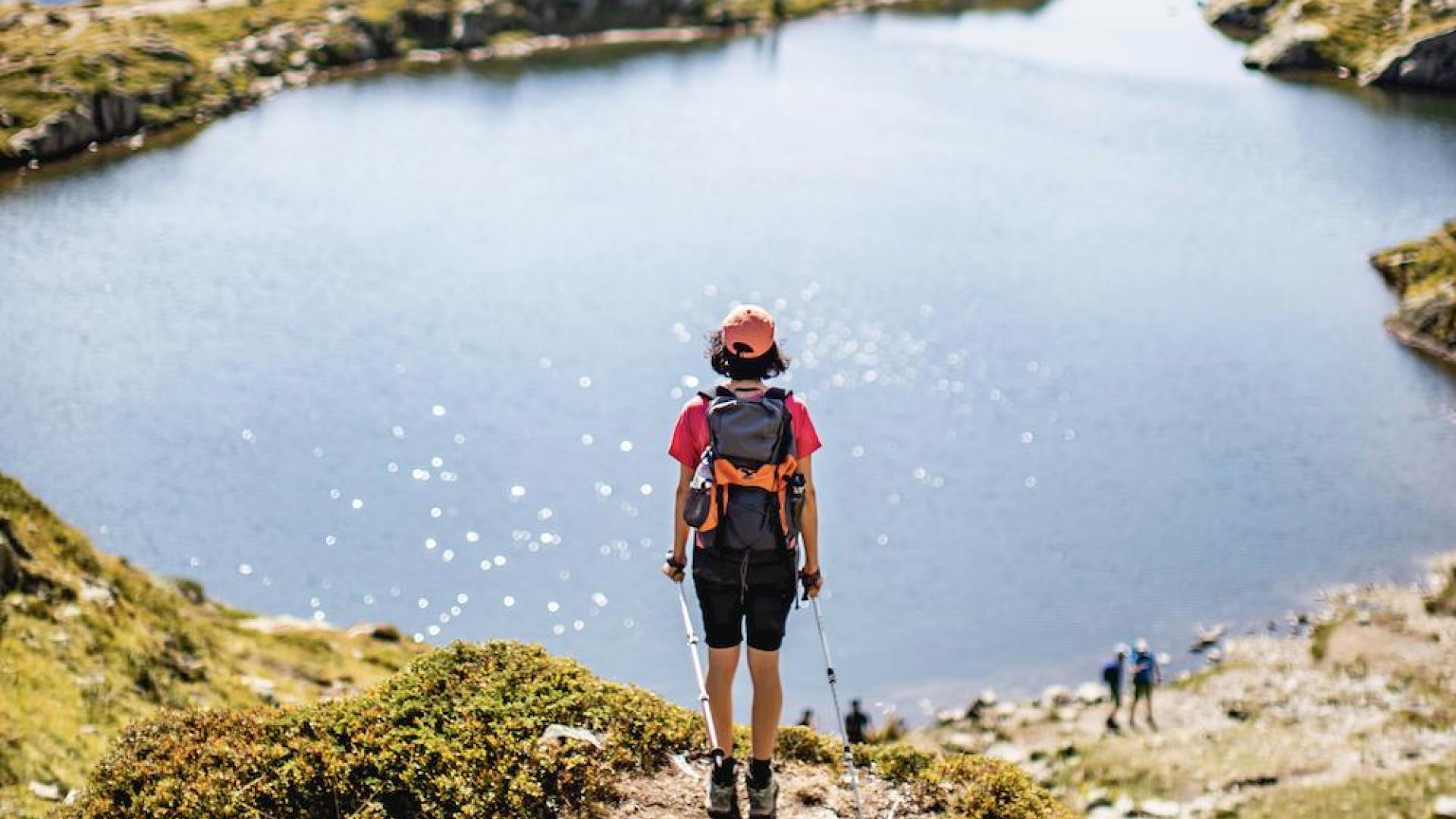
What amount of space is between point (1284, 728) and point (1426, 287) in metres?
44.9

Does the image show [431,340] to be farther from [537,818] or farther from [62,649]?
[537,818]

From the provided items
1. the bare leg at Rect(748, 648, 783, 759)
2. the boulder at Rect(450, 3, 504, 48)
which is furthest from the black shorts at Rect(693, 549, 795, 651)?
the boulder at Rect(450, 3, 504, 48)

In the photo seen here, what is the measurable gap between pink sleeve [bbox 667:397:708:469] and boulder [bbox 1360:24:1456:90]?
5204 inches

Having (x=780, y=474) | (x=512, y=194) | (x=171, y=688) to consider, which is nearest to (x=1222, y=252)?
(x=512, y=194)

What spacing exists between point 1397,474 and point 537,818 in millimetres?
53062

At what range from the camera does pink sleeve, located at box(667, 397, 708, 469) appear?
1259cm

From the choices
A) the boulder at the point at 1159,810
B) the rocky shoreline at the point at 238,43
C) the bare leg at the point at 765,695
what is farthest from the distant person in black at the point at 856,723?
the rocky shoreline at the point at 238,43

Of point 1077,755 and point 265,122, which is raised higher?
point 265,122

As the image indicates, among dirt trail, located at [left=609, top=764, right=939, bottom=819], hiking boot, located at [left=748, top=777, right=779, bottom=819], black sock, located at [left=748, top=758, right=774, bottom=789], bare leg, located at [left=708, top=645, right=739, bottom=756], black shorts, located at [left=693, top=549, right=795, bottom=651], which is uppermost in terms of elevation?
black shorts, located at [left=693, top=549, right=795, bottom=651]

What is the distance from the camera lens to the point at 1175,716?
40.5 metres

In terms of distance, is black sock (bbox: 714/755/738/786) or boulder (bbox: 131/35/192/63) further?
boulder (bbox: 131/35/192/63)

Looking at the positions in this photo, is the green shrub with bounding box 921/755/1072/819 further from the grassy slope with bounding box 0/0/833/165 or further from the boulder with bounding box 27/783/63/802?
the grassy slope with bounding box 0/0/833/165

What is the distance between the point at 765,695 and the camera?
12922 mm

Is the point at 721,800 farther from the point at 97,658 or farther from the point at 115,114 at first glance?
the point at 115,114
